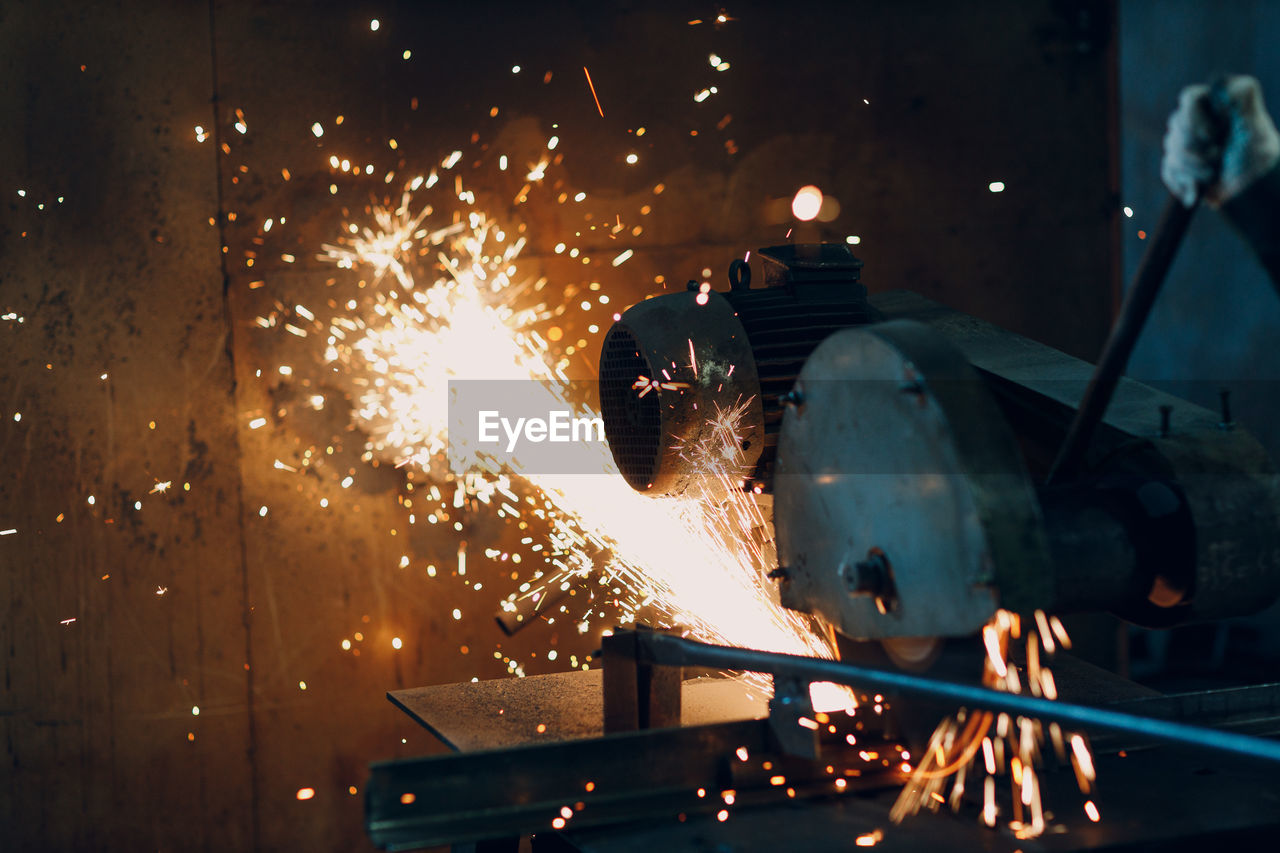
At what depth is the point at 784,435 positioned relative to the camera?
1.45 metres

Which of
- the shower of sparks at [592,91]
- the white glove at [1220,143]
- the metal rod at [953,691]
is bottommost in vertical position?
the metal rod at [953,691]

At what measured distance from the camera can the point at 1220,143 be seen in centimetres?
104

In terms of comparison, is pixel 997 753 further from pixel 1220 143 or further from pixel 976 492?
pixel 1220 143

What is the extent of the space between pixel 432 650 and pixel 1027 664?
2097 millimetres

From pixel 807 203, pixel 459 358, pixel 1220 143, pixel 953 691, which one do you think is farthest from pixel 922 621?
pixel 807 203

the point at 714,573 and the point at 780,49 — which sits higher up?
the point at 780,49

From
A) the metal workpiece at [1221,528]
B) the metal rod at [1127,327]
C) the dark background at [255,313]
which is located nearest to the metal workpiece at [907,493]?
the metal rod at [1127,327]

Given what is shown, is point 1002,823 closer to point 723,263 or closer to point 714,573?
point 714,573

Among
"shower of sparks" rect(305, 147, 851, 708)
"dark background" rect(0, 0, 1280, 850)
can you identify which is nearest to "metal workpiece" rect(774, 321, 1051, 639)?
"shower of sparks" rect(305, 147, 851, 708)

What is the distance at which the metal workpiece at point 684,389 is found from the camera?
174 cm

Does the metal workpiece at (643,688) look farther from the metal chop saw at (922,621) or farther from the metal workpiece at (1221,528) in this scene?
the metal workpiece at (1221,528)

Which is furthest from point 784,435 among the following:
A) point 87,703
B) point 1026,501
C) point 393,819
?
point 87,703

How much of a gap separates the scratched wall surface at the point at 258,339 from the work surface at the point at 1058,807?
4.77 ft

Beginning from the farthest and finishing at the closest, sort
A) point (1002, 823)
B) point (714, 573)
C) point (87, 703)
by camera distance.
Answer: point (87, 703) < point (714, 573) < point (1002, 823)
